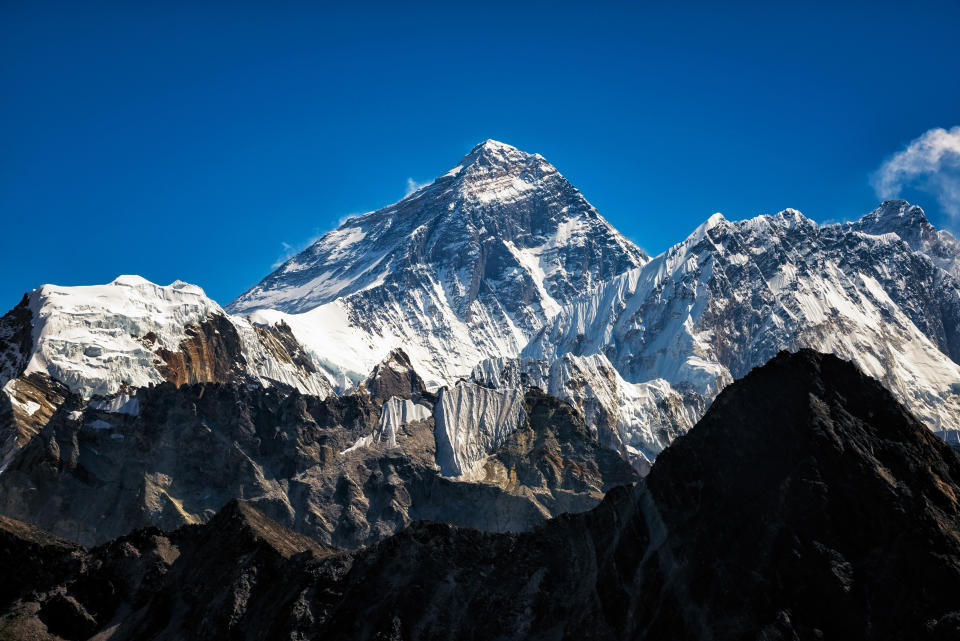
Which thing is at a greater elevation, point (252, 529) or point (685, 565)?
point (252, 529)

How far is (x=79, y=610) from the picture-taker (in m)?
116

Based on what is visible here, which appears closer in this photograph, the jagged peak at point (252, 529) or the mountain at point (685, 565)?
the mountain at point (685, 565)

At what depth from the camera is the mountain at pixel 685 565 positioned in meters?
71.5

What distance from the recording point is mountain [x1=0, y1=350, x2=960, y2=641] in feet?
235

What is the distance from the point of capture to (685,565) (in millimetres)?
79625

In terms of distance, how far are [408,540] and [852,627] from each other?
47.6 metres

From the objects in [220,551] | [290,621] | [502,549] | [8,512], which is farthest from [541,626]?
[8,512]

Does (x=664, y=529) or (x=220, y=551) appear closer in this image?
(x=664, y=529)

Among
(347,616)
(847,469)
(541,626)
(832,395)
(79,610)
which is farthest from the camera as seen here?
(79,610)

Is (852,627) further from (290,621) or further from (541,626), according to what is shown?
(290,621)

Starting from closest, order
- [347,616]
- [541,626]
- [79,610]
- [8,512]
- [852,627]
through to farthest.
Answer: [852,627], [541,626], [347,616], [79,610], [8,512]

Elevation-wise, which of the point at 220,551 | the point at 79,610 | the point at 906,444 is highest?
the point at 906,444

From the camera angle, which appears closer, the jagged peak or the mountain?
the mountain

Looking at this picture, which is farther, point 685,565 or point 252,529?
point 252,529
